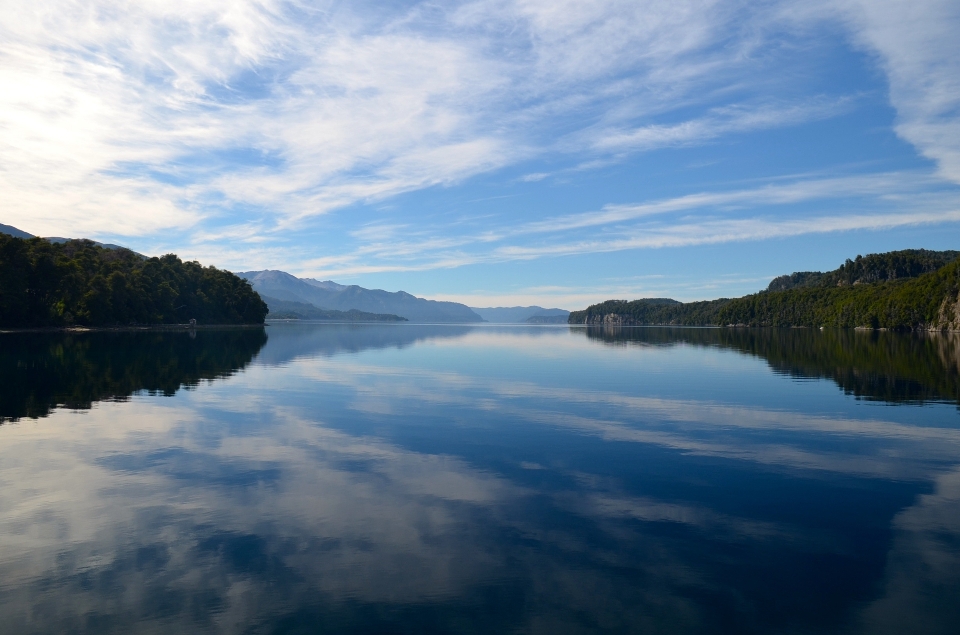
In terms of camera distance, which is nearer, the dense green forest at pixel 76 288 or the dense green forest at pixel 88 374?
the dense green forest at pixel 88 374

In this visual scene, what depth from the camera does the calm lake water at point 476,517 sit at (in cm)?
1078

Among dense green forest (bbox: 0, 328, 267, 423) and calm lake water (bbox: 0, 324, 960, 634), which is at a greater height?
dense green forest (bbox: 0, 328, 267, 423)

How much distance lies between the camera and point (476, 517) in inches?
612

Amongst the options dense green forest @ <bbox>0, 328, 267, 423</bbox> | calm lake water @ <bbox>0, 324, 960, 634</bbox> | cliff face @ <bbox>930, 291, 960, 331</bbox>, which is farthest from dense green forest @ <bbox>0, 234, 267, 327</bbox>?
cliff face @ <bbox>930, 291, 960, 331</bbox>

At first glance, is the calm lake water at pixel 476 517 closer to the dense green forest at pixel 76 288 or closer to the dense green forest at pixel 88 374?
the dense green forest at pixel 88 374

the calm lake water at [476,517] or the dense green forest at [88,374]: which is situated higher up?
the dense green forest at [88,374]

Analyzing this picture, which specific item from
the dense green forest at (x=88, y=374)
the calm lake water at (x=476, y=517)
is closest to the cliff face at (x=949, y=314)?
the calm lake water at (x=476, y=517)

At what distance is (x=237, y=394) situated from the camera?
124 feet

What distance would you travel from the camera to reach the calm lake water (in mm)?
10781

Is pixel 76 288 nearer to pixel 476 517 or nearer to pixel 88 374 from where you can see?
pixel 88 374

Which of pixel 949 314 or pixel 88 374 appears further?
pixel 949 314

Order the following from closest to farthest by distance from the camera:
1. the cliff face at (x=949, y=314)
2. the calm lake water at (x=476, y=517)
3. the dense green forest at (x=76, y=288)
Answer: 1. the calm lake water at (x=476, y=517)
2. the dense green forest at (x=76, y=288)
3. the cliff face at (x=949, y=314)

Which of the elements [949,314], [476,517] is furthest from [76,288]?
[949,314]

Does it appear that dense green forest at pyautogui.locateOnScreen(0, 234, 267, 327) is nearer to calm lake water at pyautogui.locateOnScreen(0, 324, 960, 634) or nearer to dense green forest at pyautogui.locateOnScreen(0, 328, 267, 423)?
dense green forest at pyautogui.locateOnScreen(0, 328, 267, 423)
